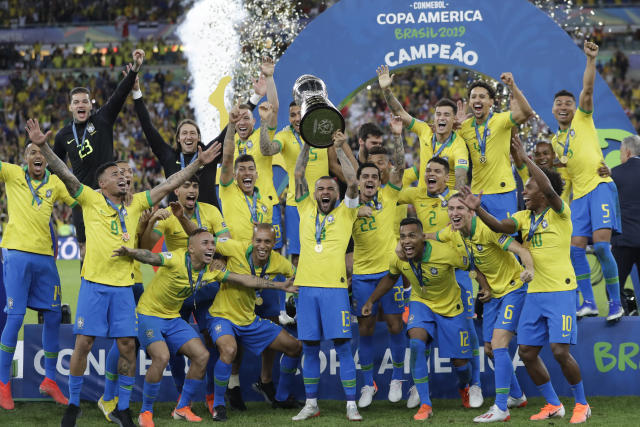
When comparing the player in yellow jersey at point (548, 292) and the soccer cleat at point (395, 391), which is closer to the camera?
the player in yellow jersey at point (548, 292)

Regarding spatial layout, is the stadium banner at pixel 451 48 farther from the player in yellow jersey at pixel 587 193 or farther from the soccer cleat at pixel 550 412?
the soccer cleat at pixel 550 412

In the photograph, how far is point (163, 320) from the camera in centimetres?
676

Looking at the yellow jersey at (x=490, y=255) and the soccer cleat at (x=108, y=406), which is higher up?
the yellow jersey at (x=490, y=255)

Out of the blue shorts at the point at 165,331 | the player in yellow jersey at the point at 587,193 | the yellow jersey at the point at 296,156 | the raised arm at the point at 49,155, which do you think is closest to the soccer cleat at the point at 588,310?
the player in yellow jersey at the point at 587,193

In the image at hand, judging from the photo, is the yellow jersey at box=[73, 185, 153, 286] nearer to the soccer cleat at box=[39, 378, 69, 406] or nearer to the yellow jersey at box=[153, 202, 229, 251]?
the yellow jersey at box=[153, 202, 229, 251]

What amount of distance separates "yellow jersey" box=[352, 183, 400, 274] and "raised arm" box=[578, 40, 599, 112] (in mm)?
2004

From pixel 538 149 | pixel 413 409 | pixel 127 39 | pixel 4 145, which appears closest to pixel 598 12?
pixel 127 39

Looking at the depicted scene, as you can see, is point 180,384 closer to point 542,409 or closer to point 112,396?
point 112,396

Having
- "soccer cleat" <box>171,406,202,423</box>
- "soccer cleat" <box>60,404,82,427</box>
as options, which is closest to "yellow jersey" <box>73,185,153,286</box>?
"soccer cleat" <box>60,404,82,427</box>

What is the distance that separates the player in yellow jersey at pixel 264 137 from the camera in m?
7.69

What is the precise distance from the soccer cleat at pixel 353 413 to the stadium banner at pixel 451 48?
397 centimetres

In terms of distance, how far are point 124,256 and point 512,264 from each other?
10.0 feet

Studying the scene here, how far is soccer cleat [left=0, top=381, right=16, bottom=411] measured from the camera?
23.1 feet

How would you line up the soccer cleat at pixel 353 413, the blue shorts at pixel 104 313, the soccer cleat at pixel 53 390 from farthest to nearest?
the soccer cleat at pixel 53 390
the soccer cleat at pixel 353 413
the blue shorts at pixel 104 313
